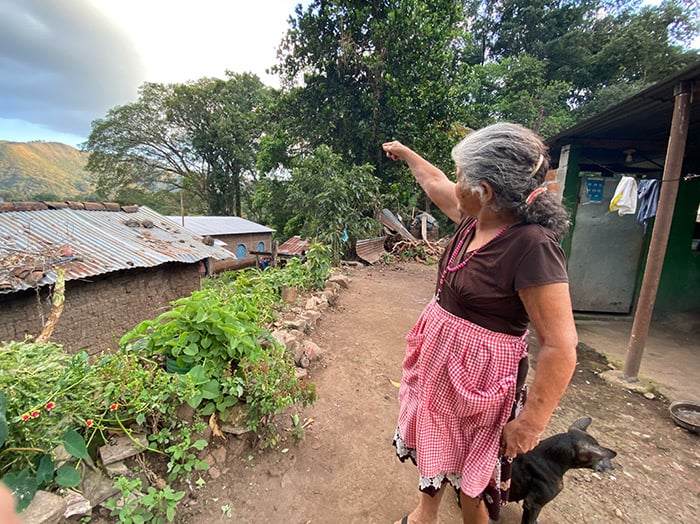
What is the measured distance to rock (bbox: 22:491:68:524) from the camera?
1.17m

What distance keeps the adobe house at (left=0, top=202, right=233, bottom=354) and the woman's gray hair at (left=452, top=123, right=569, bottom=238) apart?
4.48 m

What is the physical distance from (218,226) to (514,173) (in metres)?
18.7

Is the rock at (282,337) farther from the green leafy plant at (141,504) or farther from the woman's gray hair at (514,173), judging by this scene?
the woman's gray hair at (514,173)

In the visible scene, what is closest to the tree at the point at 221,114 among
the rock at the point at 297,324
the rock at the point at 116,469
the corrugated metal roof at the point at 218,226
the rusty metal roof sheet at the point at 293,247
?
the corrugated metal roof at the point at 218,226

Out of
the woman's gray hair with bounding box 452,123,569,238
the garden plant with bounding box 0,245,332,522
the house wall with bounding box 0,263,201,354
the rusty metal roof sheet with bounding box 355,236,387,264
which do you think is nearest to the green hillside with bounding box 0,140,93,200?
the house wall with bounding box 0,263,201,354

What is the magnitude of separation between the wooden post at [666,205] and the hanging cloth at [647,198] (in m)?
1.64

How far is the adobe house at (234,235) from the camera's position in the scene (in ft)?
53.1

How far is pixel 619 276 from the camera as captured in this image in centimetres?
507

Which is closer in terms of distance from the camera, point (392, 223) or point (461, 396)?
point (461, 396)

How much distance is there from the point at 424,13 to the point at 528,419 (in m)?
12.2

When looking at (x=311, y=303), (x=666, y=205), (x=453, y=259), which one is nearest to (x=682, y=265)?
(x=666, y=205)

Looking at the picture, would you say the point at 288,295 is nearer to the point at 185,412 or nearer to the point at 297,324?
the point at 297,324

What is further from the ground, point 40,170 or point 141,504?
point 40,170

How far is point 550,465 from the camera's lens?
4.84 ft
